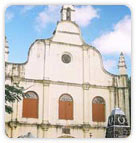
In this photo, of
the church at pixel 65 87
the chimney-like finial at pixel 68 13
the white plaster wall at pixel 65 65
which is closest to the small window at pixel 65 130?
the church at pixel 65 87

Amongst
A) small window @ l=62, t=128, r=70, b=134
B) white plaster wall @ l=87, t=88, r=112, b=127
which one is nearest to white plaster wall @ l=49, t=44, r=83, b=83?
white plaster wall @ l=87, t=88, r=112, b=127

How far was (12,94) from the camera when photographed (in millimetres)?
5652

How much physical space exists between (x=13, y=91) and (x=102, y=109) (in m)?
1.29

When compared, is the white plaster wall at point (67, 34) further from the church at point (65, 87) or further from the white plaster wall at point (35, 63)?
the white plaster wall at point (35, 63)

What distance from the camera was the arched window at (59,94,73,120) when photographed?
5918 mm

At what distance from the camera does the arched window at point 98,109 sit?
5957 millimetres

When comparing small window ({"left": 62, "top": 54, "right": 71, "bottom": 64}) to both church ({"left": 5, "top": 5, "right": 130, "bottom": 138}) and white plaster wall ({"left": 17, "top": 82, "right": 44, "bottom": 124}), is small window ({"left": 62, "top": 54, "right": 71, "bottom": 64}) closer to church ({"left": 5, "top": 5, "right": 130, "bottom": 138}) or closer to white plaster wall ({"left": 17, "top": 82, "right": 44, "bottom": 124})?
church ({"left": 5, "top": 5, "right": 130, "bottom": 138})

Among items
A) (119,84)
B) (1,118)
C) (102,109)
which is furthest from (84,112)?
(1,118)

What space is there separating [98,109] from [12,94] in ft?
4.11

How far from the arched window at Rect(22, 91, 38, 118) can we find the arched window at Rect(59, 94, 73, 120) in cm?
36

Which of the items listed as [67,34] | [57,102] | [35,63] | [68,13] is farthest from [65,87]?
[68,13]

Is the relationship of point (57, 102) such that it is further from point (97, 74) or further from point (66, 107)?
point (97, 74)

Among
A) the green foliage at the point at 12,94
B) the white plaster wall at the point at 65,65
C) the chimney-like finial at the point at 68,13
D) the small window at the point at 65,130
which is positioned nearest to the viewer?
the green foliage at the point at 12,94

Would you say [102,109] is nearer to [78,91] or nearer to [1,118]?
[78,91]
